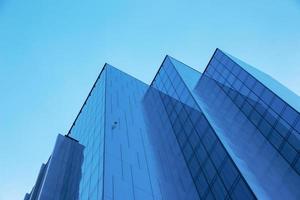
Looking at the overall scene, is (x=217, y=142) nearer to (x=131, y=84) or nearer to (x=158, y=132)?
(x=158, y=132)

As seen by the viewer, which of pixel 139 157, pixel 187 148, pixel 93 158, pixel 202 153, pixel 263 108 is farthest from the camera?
pixel 263 108

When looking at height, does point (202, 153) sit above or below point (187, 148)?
Result: above

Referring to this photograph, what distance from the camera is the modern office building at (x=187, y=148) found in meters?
31.4

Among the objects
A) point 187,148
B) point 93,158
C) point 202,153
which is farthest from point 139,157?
point 202,153

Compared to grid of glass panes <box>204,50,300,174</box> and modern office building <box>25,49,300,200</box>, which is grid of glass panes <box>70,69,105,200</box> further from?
grid of glass panes <box>204,50,300,174</box>

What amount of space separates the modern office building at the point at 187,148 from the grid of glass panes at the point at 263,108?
12 cm

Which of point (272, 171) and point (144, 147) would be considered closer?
point (272, 171)

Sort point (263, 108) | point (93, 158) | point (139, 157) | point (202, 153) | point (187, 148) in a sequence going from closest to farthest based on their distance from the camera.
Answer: point (202, 153), point (93, 158), point (139, 157), point (187, 148), point (263, 108)

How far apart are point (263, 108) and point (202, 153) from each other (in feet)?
41.7

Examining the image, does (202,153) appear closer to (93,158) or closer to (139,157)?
(139,157)

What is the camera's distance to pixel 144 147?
42000 mm

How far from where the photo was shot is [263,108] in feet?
143

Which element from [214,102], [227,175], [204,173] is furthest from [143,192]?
[214,102]

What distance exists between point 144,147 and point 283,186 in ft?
50.4
